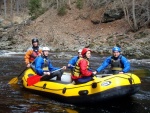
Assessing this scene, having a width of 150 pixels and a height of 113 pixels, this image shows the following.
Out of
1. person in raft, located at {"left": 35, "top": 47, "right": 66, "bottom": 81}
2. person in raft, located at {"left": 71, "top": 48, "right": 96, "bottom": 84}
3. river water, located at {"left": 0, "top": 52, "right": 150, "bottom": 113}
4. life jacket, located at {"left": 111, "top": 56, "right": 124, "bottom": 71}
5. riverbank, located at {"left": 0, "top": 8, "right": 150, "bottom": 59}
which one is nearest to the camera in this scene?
river water, located at {"left": 0, "top": 52, "right": 150, "bottom": 113}

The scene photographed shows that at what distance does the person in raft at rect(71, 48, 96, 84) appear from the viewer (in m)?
7.38

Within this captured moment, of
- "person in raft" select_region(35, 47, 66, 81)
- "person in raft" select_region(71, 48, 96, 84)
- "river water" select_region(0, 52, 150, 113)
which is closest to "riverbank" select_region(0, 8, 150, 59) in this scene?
"person in raft" select_region(35, 47, 66, 81)

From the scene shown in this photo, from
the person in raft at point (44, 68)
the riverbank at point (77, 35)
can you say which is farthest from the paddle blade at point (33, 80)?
the riverbank at point (77, 35)

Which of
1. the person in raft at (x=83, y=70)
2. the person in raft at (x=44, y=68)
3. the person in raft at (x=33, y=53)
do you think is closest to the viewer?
the person in raft at (x=83, y=70)

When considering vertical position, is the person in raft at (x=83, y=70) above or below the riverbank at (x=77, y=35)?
below

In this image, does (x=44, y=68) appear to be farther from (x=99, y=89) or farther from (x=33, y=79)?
(x=99, y=89)

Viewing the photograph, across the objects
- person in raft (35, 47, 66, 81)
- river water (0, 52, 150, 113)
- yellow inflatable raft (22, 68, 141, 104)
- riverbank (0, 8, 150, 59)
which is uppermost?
riverbank (0, 8, 150, 59)

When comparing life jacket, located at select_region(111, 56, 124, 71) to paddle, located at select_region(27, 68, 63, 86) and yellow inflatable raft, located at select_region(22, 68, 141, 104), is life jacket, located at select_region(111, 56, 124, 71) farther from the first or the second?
paddle, located at select_region(27, 68, 63, 86)

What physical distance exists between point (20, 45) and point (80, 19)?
6.91m

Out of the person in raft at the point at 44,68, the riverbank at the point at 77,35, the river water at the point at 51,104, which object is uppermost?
the riverbank at the point at 77,35

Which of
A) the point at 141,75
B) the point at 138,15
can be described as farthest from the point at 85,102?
the point at 138,15

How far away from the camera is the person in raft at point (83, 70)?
738 cm

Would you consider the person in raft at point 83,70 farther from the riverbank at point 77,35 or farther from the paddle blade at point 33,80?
the riverbank at point 77,35

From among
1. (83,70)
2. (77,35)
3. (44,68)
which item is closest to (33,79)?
(44,68)
